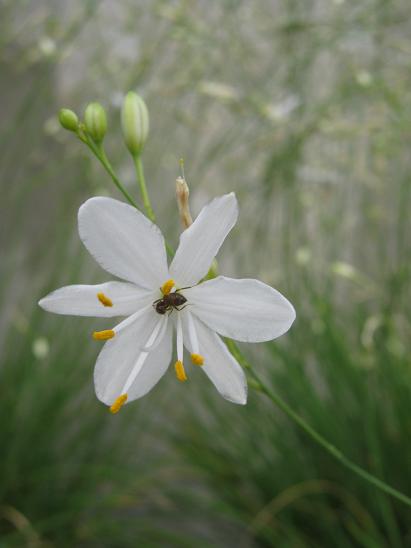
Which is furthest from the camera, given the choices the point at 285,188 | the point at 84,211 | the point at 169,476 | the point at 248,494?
the point at 169,476

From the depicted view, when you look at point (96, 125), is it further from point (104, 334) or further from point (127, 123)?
point (104, 334)

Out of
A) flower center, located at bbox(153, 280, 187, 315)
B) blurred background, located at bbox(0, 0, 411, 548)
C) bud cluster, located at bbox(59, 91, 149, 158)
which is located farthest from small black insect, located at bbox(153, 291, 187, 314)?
blurred background, located at bbox(0, 0, 411, 548)

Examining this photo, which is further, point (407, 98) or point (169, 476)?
point (169, 476)

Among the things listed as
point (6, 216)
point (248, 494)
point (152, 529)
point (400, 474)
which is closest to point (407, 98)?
point (400, 474)

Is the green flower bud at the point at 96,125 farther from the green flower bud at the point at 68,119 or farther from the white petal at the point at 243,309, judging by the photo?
the white petal at the point at 243,309

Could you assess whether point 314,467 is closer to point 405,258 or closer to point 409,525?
point 409,525
